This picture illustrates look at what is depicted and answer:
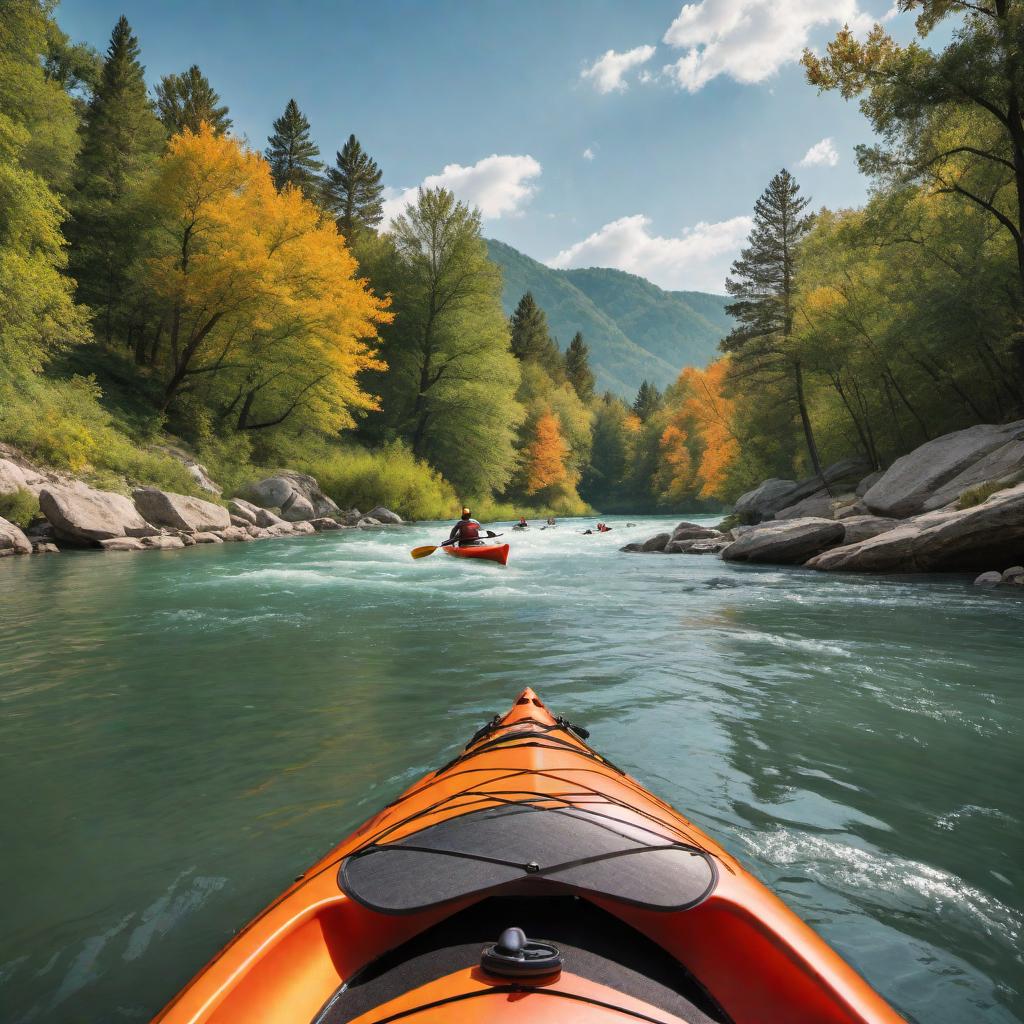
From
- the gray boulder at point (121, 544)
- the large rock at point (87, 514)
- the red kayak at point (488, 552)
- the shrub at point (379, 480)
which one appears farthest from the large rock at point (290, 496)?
the red kayak at point (488, 552)

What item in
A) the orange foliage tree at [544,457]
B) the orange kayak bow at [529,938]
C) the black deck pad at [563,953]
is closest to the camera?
the orange kayak bow at [529,938]

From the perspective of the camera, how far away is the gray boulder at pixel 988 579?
9547 mm

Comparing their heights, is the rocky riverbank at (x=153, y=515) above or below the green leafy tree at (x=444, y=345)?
below

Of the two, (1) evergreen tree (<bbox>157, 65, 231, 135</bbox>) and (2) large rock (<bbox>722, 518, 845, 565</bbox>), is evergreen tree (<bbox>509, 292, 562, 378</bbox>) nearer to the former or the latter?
(1) evergreen tree (<bbox>157, 65, 231, 135</bbox>)

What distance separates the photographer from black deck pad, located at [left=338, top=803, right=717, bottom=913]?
63.7 inches

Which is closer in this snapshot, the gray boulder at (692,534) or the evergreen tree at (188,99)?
the gray boulder at (692,534)

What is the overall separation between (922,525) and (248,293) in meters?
17.8

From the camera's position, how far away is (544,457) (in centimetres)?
3891

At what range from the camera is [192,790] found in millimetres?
3400

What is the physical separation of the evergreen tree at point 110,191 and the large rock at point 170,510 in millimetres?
8515

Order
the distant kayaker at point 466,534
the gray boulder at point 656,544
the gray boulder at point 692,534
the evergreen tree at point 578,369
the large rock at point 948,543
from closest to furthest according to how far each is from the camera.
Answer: the large rock at point 948,543 → the distant kayaker at point 466,534 → the gray boulder at point 656,544 → the gray boulder at point 692,534 → the evergreen tree at point 578,369

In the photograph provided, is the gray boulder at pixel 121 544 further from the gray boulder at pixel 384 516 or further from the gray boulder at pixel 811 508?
the gray boulder at pixel 811 508

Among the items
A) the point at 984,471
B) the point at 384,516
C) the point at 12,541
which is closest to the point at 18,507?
the point at 12,541

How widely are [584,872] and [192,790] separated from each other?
2554mm
